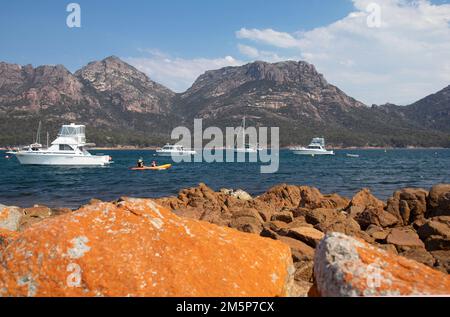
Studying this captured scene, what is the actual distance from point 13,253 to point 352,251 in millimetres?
3281

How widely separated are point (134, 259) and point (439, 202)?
476 inches

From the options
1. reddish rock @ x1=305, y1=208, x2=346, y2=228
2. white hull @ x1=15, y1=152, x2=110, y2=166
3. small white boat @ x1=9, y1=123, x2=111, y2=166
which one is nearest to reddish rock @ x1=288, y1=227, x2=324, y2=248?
reddish rock @ x1=305, y1=208, x2=346, y2=228

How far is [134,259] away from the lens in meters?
3.69

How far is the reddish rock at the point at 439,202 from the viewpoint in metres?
12.3

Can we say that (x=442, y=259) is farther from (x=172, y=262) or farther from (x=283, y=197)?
(x=283, y=197)

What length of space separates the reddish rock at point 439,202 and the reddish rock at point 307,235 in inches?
264

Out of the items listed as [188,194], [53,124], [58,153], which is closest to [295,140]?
Answer: [53,124]

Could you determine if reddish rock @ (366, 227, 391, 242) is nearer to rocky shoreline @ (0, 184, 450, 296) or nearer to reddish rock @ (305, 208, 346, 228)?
reddish rock @ (305, 208, 346, 228)

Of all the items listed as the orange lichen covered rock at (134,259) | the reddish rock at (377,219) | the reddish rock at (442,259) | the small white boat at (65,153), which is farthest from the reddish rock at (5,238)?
the small white boat at (65,153)

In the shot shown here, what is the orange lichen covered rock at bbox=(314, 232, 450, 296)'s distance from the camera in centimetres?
324

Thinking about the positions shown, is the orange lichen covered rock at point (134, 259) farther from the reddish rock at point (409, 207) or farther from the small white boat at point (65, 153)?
the small white boat at point (65, 153)

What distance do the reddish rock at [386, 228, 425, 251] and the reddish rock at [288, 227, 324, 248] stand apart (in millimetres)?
2280

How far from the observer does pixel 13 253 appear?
11.9ft
